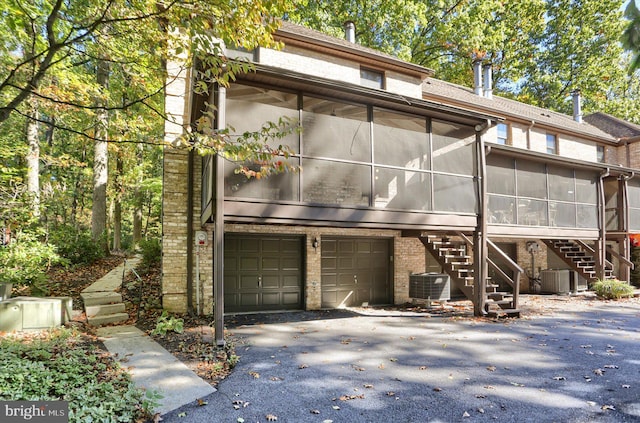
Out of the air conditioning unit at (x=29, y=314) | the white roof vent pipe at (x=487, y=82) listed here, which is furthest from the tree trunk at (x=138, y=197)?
the white roof vent pipe at (x=487, y=82)

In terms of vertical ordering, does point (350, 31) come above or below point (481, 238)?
above

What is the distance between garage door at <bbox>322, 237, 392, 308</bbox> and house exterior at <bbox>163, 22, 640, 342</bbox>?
0.04 m

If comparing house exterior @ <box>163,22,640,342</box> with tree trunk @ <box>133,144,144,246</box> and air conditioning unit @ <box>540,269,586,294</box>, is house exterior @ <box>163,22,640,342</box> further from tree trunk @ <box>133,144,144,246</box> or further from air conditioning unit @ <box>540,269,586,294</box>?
tree trunk @ <box>133,144,144,246</box>

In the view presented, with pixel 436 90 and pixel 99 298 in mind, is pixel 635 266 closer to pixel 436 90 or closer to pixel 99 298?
pixel 436 90

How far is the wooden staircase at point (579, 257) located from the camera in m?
14.1

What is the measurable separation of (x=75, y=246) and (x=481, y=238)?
13.4 metres

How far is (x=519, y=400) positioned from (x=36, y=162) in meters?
15.9

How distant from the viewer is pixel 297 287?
10766 millimetres

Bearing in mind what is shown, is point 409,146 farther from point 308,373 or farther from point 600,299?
point 600,299

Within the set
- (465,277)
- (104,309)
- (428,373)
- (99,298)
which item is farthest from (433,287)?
(99,298)

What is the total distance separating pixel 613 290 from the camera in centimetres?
1303

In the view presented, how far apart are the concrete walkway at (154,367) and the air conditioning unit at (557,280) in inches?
581

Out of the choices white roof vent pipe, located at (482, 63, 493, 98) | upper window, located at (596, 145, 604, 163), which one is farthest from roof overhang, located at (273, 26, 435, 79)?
upper window, located at (596, 145, 604, 163)

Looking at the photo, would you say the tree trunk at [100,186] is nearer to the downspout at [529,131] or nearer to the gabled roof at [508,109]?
the gabled roof at [508,109]
